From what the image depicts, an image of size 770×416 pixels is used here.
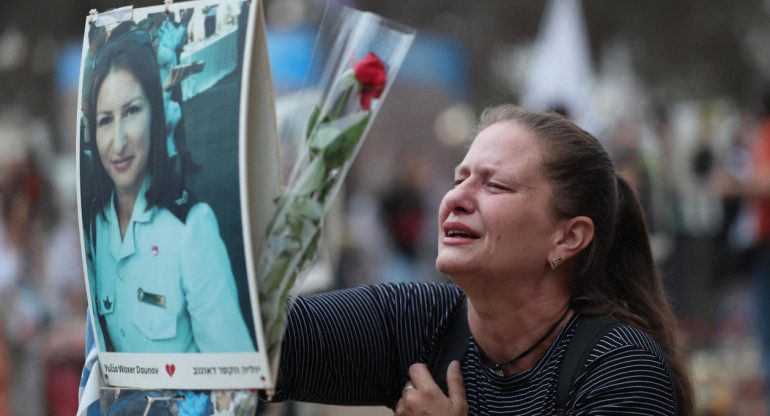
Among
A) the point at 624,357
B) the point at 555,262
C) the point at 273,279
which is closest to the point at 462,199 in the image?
the point at 555,262

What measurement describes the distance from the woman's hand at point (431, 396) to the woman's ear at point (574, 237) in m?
0.37

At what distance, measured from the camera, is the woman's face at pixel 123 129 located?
201cm

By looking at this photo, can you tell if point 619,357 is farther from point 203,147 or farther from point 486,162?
point 203,147

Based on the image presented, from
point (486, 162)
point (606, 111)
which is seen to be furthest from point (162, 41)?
point (606, 111)

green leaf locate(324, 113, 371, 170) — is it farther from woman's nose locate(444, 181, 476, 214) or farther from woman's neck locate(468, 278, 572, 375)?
woman's neck locate(468, 278, 572, 375)

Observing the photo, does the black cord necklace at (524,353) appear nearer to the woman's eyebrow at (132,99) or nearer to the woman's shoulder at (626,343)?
the woman's shoulder at (626,343)

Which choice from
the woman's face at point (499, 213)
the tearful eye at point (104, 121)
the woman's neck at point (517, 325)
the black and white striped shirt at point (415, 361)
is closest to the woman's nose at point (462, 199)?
the woman's face at point (499, 213)

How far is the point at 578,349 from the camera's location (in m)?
2.37

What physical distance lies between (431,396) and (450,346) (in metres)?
0.23

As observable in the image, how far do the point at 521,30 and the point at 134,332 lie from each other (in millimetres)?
22448

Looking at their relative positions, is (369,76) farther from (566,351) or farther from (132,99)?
(566,351)

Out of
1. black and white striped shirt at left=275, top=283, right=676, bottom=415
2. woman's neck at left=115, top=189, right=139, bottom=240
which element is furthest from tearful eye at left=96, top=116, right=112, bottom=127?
black and white striped shirt at left=275, top=283, right=676, bottom=415

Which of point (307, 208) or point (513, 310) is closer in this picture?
point (307, 208)

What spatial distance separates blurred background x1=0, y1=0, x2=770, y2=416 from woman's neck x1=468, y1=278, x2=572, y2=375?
54 cm
